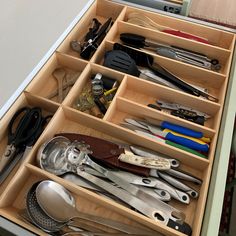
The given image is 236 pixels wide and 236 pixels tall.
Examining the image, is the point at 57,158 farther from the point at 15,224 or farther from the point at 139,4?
the point at 139,4

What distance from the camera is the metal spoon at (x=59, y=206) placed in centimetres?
64

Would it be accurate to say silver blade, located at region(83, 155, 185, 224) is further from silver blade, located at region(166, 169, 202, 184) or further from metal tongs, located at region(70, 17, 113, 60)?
metal tongs, located at region(70, 17, 113, 60)

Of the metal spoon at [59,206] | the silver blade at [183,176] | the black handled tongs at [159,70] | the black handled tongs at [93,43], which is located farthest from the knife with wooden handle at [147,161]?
the black handled tongs at [93,43]

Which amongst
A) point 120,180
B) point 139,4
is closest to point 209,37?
point 139,4

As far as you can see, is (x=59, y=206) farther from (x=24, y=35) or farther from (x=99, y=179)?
(x=24, y=35)

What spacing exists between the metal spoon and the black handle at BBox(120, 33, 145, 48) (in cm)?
52

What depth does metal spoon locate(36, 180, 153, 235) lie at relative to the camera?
642 millimetres

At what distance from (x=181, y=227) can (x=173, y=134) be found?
236mm

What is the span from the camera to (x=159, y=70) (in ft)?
2.93

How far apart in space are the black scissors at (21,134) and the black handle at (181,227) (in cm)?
37

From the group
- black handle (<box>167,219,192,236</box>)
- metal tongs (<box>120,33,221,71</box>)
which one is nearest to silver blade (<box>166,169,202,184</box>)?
black handle (<box>167,219,192,236</box>)

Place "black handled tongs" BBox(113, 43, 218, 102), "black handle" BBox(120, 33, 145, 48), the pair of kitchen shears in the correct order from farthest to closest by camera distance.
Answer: "black handle" BBox(120, 33, 145, 48) → "black handled tongs" BBox(113, 43, 218, 102) → the pair of kitchen shears

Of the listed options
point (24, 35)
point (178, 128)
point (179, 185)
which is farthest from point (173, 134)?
point (24, 35)

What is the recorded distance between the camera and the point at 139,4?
1.04 meters
